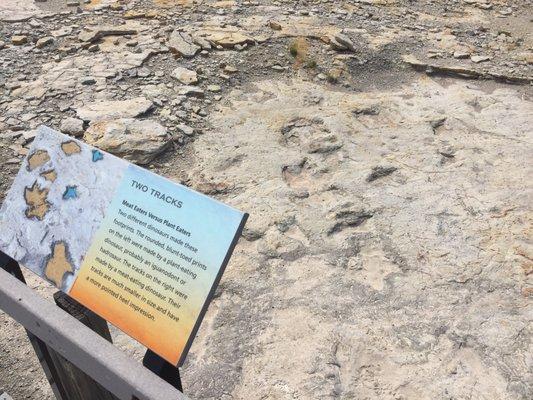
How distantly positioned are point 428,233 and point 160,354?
2554 millimetres

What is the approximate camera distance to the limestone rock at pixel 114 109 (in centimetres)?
475

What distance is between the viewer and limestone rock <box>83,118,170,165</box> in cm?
441

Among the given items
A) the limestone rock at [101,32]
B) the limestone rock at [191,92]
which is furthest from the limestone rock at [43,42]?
the limestone rock at [191,92]

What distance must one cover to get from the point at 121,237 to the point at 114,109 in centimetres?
329

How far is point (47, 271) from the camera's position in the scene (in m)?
1.95

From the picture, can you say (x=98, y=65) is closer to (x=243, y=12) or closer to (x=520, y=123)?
(x=243, y=12)

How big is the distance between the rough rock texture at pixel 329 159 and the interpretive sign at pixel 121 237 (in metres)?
1.19

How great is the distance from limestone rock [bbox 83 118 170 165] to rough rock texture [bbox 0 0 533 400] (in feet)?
0.08

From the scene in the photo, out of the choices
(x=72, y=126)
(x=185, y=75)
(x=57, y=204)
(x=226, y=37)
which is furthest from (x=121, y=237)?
(x=226, y=37)

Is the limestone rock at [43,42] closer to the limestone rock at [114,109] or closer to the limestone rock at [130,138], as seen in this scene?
the limestone rock at [114,109]

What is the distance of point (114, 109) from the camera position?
4.85 meters

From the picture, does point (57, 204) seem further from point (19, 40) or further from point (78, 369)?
point (19, 40)

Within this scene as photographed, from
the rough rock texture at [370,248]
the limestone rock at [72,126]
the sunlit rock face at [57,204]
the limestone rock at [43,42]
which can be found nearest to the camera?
the sunlit rock face at [57,204]

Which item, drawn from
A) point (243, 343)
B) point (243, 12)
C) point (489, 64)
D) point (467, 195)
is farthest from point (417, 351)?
point (243, 12)
